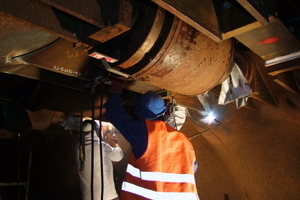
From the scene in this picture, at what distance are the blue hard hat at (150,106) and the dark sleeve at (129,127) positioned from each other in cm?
19

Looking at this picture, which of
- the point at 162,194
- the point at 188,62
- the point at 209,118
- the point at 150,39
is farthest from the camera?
the point at 209,118

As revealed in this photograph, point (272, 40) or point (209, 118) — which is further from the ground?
point (272, 40)

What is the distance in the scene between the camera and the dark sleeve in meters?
1.93

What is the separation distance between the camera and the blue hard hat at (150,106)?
221 cm

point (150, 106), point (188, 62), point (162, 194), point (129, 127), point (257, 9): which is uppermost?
point (257, 9)

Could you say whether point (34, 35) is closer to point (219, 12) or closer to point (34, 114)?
point (219, 12)

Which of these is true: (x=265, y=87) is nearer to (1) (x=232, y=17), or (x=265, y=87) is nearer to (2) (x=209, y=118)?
(2) (x=209, y=118)

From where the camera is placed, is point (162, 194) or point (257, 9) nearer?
point (257, 9)

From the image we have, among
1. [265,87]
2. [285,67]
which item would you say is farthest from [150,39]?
[265,87]

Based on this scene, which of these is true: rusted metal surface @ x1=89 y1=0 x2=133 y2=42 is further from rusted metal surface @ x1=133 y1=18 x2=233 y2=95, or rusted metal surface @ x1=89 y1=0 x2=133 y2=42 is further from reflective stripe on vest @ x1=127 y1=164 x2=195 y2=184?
reflective stripe on vest @ x1=127 y1=164 x2=195 y2=184

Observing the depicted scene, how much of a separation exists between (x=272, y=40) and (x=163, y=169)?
4.22 ft

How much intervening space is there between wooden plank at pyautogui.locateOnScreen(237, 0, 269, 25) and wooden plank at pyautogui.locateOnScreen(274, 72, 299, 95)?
3.40 feet

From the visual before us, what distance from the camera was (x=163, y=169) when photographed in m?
1.82

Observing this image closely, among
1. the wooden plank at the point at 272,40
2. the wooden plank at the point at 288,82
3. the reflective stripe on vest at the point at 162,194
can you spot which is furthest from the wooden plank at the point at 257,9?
the reflective stripe on vest at the point at 162,194
